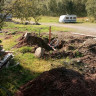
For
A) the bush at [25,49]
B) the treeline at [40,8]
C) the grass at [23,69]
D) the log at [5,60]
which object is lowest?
the grass at [23,69]

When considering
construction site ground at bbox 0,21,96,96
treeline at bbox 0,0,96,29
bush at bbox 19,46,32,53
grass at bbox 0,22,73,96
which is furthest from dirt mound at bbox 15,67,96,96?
bush at bbox 19,46,32,53

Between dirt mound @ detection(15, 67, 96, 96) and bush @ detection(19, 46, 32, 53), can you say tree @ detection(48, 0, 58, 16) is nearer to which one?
bush @ detection(19, 46, 32, 53)

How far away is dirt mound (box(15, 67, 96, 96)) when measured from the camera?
13.5 feet

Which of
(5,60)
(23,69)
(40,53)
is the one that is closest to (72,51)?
(40,53)

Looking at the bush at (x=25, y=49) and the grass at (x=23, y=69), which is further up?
the bush at (x=25, y=49)

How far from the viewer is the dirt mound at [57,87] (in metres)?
4.11

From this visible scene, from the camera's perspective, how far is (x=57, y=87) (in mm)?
4270

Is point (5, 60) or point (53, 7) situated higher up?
point (53, 7)

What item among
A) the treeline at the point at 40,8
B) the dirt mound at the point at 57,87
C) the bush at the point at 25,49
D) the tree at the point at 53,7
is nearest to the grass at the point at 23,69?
the bush at the point at 25,49

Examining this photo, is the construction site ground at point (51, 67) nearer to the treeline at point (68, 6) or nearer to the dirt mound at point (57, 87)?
the dirt mound at point (57, 87)

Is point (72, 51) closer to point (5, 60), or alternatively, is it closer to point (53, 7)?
point (5, 60)

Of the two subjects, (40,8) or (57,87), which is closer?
(57,87)

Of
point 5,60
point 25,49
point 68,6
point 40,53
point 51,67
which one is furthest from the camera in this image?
point 68,6

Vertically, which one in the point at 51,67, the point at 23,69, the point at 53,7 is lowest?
the point at 51,67
